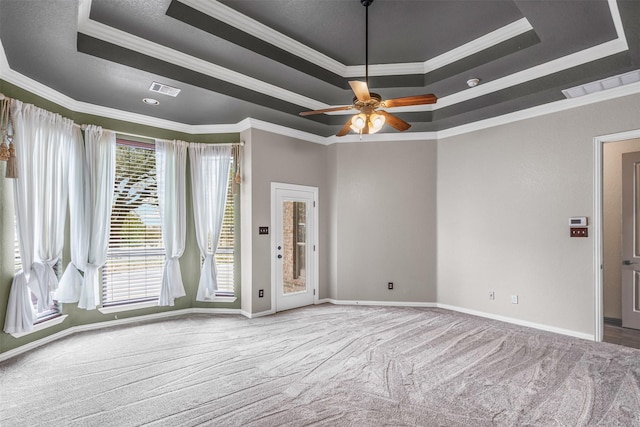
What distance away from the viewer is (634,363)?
325 cm

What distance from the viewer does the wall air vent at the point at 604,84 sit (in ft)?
11.1

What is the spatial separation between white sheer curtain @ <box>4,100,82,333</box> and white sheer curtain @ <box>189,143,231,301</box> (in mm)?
1569

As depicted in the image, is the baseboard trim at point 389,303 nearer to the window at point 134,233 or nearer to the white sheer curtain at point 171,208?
the white sheer curtain at point 171,208

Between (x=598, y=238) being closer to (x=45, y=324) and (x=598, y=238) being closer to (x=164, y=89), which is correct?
(x=164, y=89)

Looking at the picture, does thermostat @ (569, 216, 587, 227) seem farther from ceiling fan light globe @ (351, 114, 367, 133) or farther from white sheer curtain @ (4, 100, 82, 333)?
white sheer curtain @ (4, 100, 82, 333)

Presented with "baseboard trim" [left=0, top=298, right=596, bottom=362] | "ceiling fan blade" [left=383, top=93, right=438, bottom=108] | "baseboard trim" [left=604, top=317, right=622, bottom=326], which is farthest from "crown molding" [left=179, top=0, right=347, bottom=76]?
"baseboard trim" [left=604, top=317, right=622, bottom=326]

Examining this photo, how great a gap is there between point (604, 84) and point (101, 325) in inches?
265

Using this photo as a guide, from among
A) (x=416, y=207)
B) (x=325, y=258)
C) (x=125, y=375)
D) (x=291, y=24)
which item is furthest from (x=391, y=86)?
(x=125, y=375)

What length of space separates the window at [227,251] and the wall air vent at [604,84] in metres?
4.61

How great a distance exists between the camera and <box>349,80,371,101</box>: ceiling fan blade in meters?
2.73

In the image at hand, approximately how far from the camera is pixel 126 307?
4562mm

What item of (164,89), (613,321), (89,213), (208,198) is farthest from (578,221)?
(89,213)

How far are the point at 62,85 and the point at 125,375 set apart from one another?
10.5 ft

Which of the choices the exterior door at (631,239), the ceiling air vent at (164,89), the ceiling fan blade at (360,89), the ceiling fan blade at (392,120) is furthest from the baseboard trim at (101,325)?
the exterior door at (631,239)
